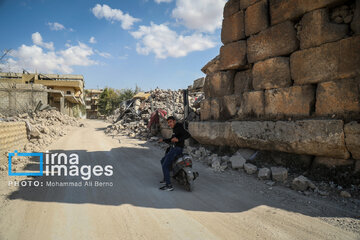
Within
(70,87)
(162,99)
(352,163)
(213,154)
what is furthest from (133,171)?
(70,87)

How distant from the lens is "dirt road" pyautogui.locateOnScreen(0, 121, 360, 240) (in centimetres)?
249

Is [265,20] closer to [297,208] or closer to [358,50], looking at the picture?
[358,50]

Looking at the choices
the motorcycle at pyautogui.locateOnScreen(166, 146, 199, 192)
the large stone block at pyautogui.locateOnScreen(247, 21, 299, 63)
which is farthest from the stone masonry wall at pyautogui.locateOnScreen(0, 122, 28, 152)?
the large stone block at pyautogui.locateOnScreen(247, 21, 299, 63)

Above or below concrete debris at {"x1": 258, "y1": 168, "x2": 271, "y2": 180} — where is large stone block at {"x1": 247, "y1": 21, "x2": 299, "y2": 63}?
above

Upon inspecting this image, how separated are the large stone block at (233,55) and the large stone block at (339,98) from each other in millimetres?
2432

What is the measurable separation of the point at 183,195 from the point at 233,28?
5.33 meters

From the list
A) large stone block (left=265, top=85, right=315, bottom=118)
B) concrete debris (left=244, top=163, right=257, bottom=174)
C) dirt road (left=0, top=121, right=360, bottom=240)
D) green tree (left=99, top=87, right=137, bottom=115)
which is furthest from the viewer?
green tree (left=99, top=87, right=137, bottom=115)

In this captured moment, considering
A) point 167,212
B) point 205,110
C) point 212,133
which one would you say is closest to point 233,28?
point 205,110

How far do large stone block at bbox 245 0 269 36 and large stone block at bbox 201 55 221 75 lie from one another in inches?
54.5

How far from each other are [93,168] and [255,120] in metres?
4.51

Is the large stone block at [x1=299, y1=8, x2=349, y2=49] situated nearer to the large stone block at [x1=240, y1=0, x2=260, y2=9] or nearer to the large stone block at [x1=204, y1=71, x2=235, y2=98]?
the large stone block at [x1=240, y1=0, x2=260, y2=9]

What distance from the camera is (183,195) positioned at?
12.2 ft

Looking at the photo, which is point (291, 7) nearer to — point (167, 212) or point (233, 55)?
point (233, 55)

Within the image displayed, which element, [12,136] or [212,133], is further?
[212,133]
